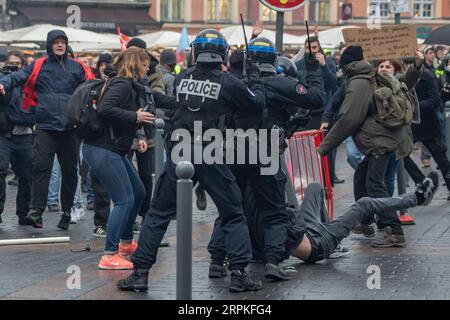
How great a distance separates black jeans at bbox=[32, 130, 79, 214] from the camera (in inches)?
452

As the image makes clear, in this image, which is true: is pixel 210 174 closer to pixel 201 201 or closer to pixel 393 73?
pixel 393 73

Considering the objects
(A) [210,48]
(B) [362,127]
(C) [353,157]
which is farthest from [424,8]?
(A) [210,48]

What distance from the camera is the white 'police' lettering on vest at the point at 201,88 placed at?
308 inches

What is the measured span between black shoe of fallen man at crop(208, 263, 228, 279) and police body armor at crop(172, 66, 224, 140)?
1153 mm

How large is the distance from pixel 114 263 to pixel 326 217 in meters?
1.83

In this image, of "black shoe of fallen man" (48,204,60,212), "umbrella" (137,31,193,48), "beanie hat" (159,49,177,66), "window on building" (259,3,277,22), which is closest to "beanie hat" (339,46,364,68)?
"beanie hat" (159,49,177,66)

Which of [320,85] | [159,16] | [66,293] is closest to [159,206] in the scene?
[66,293]

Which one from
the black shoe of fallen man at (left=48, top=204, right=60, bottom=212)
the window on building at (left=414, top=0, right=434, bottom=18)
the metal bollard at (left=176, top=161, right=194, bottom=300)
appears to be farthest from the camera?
the window on building at (left=414, top=0, right=434, bottom=18)

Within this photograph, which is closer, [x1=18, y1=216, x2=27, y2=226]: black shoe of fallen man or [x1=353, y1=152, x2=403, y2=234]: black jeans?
[x1=353, y1=152, x2=403, y2=234]: black jeans

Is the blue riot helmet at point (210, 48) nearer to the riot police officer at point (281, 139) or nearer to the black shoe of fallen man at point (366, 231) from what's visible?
the riot police officer at point (281, 139)

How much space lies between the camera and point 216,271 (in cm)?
848

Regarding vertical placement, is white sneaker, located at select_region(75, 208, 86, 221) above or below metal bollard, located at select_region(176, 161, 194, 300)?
below

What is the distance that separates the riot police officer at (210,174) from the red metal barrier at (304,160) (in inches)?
115

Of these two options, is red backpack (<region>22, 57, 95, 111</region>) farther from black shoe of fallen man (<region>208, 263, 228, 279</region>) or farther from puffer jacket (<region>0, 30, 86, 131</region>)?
black shoe of fallen man (<region>208, 263, 228, 279</region>)
